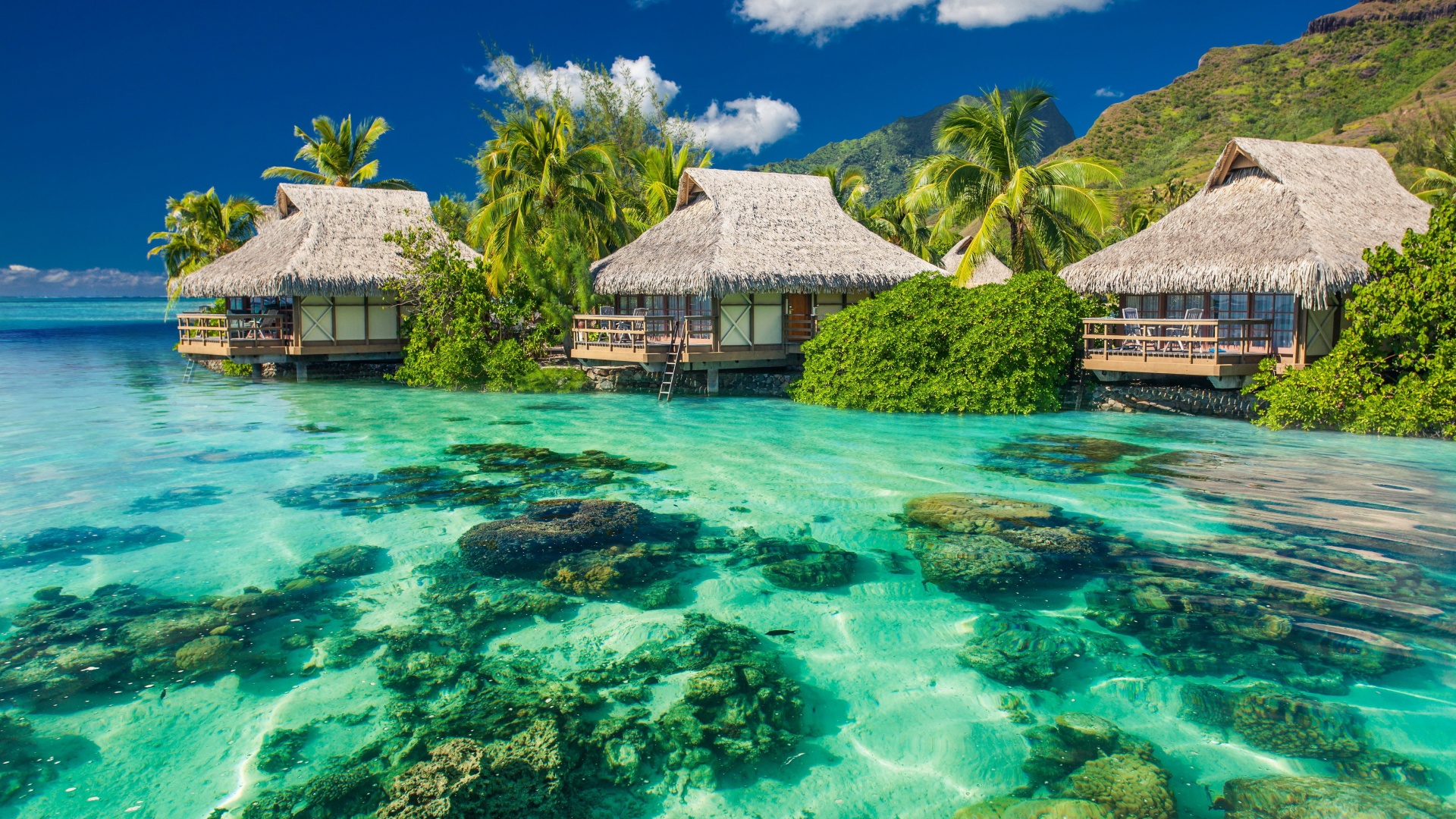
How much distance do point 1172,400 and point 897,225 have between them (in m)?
17.1

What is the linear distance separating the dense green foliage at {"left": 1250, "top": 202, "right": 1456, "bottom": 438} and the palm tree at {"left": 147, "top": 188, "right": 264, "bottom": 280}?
3057 cm

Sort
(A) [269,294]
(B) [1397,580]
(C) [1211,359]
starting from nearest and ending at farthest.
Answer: (B) [1397,580] < (C) [1211,359] < (A) [269,294]

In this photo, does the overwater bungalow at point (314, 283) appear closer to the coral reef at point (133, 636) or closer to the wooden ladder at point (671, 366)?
the wooden ladder at point (671, 366)

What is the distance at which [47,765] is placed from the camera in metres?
4.59

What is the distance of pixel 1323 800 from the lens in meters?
4.14

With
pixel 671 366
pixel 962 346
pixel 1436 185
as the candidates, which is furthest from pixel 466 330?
pixel 1436 185

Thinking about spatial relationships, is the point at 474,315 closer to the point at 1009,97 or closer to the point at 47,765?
the point at 1009,97

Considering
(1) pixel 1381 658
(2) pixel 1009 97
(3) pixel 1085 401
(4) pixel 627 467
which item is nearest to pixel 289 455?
(4) pixel 627 467

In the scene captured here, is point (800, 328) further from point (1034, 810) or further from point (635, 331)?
point (1034, 810)

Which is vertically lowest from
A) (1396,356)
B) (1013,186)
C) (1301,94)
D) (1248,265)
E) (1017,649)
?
(1017,649)

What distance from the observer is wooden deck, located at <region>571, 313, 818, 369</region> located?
1966cm

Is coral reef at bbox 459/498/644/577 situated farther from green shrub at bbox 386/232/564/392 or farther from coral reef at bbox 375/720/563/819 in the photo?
green shrub at bbox 386/232/564/392

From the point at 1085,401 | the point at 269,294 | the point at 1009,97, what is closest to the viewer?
the point at 1085,401

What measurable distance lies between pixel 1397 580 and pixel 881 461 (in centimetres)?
611
